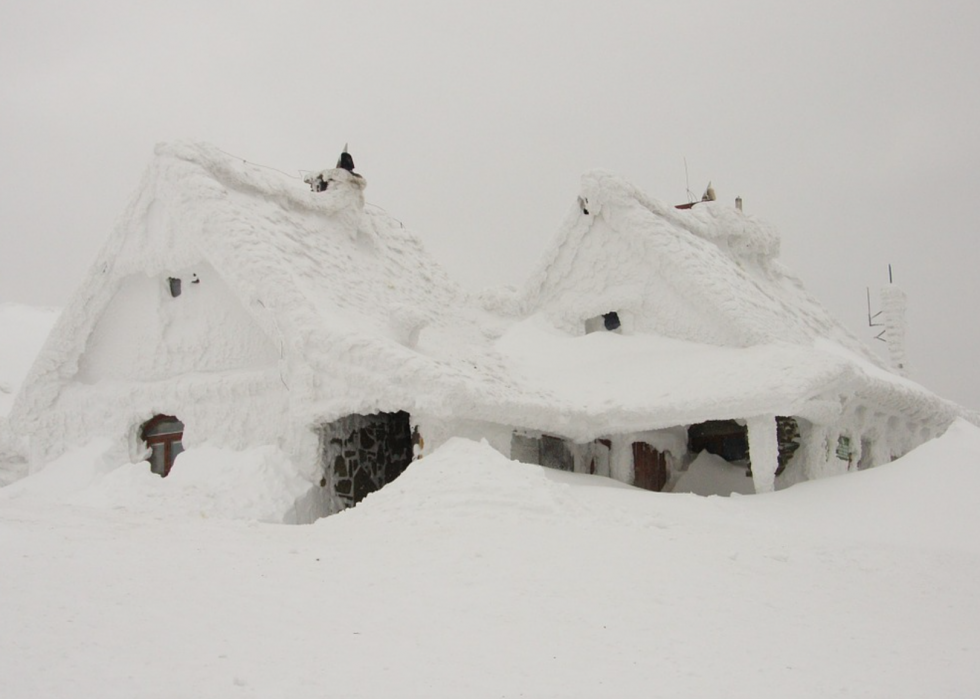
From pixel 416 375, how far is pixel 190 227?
417 centimetres

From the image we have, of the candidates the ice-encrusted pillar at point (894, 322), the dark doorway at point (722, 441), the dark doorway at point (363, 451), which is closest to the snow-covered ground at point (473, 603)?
the dark doorway at point (363, 451)

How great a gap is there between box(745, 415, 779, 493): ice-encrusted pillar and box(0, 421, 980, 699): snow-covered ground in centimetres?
271

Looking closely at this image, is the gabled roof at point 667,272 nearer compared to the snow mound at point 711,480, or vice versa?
the gabled roof at point 667,272

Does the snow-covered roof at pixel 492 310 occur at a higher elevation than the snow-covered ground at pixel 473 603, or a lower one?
higher

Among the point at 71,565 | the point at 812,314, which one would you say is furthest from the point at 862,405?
the point at 71,565

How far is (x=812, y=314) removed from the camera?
19391 millimetres

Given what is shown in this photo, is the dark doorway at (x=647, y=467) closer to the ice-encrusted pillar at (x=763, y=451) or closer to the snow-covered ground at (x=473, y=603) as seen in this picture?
the ice-encrusted pillar at (x=763, y=451)

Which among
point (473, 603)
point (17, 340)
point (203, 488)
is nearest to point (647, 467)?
point (203, 488)

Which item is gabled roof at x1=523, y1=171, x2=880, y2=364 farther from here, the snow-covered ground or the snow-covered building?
the snow-covered ground

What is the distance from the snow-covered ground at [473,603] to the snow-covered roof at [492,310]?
2651mm

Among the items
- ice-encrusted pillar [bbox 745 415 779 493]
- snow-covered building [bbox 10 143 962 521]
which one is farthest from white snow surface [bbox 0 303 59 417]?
ice-encrusted pillar [bbox 745 415 779 493]

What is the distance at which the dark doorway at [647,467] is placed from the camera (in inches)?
612

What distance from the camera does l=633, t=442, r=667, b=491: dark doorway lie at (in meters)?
15.6

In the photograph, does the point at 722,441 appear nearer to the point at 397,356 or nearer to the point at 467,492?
the point at 397,356
